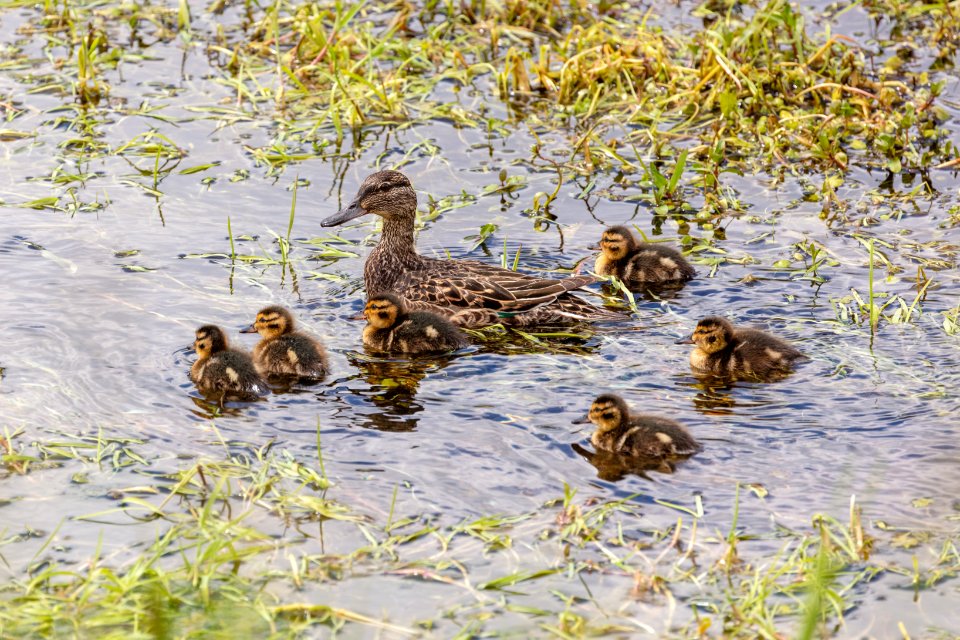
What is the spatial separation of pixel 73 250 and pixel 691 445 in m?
4.10

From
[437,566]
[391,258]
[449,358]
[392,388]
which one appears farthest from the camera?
[391,258]

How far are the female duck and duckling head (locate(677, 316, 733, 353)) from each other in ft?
2.80

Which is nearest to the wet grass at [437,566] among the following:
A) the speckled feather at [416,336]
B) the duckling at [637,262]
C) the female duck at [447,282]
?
the speckled feather at [416,336]

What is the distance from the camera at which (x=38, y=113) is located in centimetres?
974

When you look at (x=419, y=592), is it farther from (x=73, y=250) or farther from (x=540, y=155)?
(x=540, y=155)

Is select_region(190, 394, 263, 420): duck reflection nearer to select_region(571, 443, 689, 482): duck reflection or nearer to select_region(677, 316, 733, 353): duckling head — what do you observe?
select_region(571, 443, 689, 482): duck reflection

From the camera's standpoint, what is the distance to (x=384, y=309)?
6941 mm

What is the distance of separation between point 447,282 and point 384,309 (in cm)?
64

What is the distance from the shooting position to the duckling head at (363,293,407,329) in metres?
6.94

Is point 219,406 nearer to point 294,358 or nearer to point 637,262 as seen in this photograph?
point 294,358

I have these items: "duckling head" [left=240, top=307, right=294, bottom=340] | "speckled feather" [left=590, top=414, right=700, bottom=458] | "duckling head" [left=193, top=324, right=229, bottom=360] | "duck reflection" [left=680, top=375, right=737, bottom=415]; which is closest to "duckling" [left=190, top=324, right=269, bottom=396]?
"duckling head" [left=193, top=324, right=229, bottom=360]

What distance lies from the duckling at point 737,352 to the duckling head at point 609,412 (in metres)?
0.96

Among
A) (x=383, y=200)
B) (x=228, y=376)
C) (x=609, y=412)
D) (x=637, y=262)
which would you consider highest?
(x=383, y=200)

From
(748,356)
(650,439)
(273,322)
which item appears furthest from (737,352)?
(273,322)
